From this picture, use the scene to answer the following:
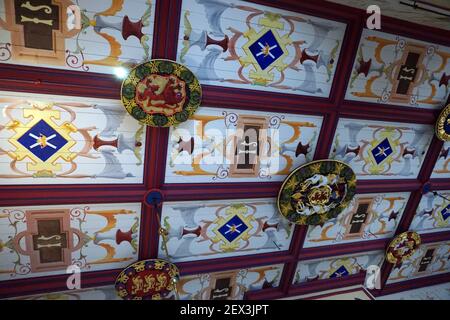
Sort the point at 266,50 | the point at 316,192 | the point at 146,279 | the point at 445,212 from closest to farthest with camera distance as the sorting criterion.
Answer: the point at 266,50, the point at 146,279, the point at 316,192, the point at 445,212

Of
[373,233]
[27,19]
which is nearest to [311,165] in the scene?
[373,233]

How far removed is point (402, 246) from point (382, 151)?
139cm

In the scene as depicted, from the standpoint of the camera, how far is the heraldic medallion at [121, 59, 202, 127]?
2.07 metres

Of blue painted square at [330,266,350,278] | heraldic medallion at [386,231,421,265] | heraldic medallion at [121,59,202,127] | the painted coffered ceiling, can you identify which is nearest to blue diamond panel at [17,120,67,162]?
the painted coffered ceiling

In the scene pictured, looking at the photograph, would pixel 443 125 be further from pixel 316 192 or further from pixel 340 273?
pixel 340 273

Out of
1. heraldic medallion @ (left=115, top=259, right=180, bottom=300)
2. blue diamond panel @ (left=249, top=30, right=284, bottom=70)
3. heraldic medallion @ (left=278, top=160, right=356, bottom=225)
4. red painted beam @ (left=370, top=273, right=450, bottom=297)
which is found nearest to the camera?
blue diamond panel @ (left=249, top=30, right=284, bottom=70)

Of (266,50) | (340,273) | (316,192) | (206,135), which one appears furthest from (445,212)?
(206,135)

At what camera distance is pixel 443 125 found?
3092 millimetres

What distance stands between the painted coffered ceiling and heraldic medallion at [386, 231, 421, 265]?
1.62ft

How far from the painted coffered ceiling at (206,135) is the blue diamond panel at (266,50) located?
17 millimetres

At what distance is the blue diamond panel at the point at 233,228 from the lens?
283 centimetres

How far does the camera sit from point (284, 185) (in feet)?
9.02

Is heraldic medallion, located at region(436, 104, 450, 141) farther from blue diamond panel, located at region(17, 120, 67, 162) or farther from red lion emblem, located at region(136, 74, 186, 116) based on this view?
blue diamond panel, located at region(17, 120, 67, 162)
